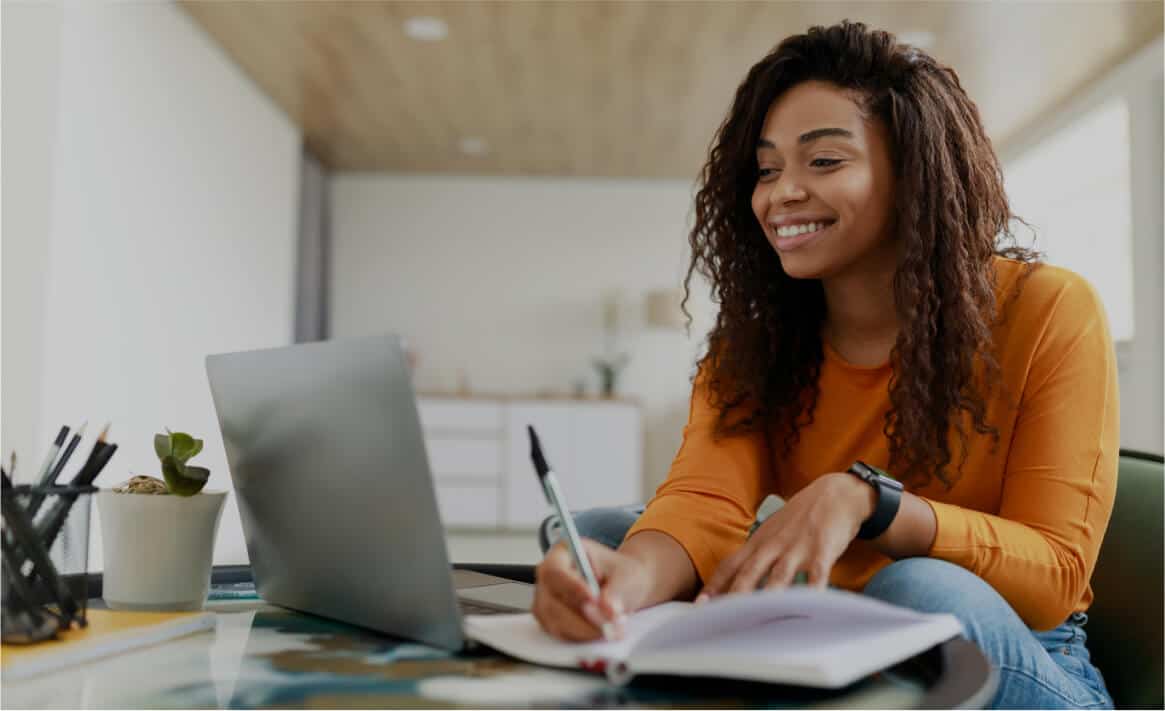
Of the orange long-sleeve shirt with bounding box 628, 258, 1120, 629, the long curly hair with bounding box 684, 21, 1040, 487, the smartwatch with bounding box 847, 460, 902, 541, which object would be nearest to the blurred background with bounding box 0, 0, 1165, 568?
the long curly hair with bounding box 684, 21, 1040, 487

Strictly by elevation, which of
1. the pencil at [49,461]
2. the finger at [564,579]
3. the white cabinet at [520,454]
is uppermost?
the pencil at [49,461]

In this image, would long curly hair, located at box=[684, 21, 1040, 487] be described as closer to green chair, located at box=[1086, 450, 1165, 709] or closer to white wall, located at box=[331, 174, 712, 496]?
green chair, located at box=[1086, 450, 1165, 709]

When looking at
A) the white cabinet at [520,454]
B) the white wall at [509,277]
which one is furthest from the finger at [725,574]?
the white wall at [509,277]

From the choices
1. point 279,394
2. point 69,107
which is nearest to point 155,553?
point 279,394

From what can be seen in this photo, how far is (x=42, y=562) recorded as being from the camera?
72 centimetres

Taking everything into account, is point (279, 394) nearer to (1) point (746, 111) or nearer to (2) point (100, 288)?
(1) point (746, 111)

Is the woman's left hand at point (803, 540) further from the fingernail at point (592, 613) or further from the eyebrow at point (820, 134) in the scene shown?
the eyebrow at point (820, 134)

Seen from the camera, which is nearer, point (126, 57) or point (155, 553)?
point (155, 553)

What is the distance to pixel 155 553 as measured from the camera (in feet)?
2.71

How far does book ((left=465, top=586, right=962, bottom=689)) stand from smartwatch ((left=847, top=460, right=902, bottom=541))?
0.70 ft

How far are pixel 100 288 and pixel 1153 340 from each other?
14.1 feet

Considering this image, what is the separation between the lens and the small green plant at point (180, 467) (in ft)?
2.67

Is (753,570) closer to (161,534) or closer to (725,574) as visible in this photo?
(725,574)

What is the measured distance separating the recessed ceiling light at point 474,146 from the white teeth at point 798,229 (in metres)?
4.75
